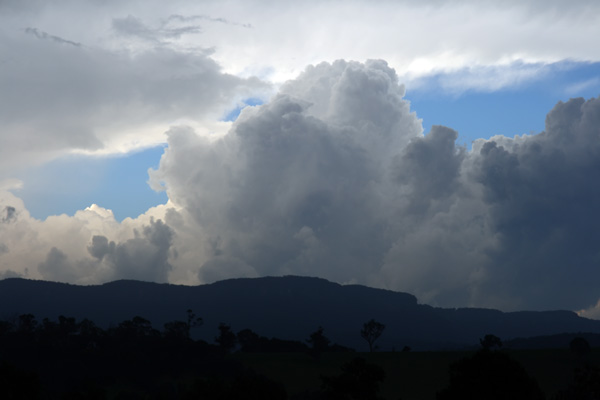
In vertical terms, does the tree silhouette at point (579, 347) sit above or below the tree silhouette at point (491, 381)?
above


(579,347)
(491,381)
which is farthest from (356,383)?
(579,347)

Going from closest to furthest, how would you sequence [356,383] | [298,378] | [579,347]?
[356,383] < [298,378] < [579,347]

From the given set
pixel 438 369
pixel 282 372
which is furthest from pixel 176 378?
pixel 438 369

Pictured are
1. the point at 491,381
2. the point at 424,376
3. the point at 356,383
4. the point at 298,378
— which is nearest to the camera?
the point at 491,381

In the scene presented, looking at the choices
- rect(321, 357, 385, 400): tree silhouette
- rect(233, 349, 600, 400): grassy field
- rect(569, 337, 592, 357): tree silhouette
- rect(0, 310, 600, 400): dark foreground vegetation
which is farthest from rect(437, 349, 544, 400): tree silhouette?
rect(569, 337, 592, 357): tree silhouette

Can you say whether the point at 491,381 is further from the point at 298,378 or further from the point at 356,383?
the point at 298,378

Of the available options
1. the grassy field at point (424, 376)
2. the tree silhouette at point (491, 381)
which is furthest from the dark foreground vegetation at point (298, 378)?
the grassy field at point (424, 376)

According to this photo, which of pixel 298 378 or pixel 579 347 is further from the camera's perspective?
pixel 579 347

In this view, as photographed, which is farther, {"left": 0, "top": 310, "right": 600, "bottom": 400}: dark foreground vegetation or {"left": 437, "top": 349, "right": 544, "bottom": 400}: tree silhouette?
{"left": 0, "top": 310, "right": 600, "bottom": 400}: dark foreground vegetation

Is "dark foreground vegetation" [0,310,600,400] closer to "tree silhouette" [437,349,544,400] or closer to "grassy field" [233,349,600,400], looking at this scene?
"tree silhouette" [437,349,544,400]

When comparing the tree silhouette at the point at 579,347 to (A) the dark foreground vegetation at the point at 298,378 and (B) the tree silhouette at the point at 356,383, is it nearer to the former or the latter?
(A) the dark foreground vegetation at the point at 298,378

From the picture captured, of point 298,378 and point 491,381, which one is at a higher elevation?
point 491,381

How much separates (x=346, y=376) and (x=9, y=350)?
454ft

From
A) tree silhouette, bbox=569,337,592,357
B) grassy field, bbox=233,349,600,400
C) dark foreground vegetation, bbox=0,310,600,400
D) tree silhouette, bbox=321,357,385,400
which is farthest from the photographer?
tree silhouette, bbox=569,337,592,357
